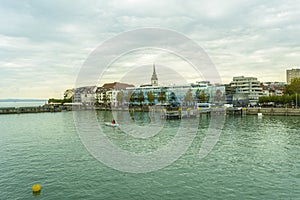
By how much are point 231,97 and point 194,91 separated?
16861 mm

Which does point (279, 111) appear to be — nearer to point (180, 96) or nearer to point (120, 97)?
point (180, 96)

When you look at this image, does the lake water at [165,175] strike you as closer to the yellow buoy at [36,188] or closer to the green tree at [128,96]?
the yellow buoy at [36,188]

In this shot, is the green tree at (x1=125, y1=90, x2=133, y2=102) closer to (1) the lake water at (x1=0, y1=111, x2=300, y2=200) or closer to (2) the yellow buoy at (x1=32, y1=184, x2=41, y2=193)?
(1) the lake water at (x1=0, y1=111, x2=300, y2=200)

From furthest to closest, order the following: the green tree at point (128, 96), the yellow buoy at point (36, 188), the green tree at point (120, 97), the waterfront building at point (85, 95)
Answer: the waterfront building at point (85, 95), the green tree at point (120, 97), the green tree at point (128, 96), the yellow buoy at point (36, 188)

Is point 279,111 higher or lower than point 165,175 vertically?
higher

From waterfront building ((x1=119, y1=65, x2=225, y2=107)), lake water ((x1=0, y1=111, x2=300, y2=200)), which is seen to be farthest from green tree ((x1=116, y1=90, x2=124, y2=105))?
lake water ((x1=0, y1=111, x2=300, y2=200))

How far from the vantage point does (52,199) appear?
46.0 feet

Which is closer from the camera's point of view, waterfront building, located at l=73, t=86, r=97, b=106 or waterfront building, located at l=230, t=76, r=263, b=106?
waterfront building, located at l=230, t=76, r=263, b=106

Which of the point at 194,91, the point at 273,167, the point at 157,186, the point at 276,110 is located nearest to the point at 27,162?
the point at 157,186

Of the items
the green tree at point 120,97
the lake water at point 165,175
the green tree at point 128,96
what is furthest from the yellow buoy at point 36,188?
the green tree at point 120,97

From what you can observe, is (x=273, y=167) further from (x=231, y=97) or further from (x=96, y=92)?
(x=96, y=92)

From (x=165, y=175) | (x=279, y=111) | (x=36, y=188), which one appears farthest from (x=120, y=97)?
(x=36, y=188)

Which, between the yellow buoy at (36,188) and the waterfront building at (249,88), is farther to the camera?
the waterfront building at (249,88)

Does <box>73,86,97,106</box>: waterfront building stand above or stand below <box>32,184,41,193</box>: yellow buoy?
above
